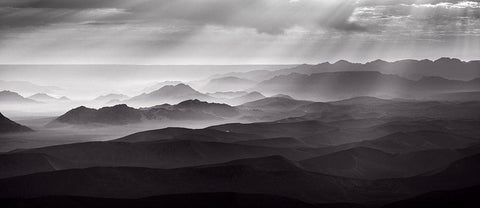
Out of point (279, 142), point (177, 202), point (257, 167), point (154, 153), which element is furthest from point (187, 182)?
point (279, 142)

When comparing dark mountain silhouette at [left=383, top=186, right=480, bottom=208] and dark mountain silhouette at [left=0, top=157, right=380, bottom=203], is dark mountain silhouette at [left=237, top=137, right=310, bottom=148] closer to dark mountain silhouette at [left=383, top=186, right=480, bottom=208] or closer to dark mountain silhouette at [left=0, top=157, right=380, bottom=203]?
dark mountain silhouette at [left=0, top=157, right=380, bottom=203]

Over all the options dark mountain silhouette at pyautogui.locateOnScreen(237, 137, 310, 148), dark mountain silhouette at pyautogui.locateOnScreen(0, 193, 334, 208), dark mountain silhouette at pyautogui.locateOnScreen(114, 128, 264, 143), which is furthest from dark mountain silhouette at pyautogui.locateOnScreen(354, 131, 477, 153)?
dark mountain silhouette at pyautogui.locateOnScreen(0, 193, 334, 208)

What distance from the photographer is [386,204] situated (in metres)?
63.3

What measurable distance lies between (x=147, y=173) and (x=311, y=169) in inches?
1148

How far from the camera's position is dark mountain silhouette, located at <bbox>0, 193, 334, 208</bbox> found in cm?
6288

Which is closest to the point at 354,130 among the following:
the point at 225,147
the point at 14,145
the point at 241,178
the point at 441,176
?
the point at 225,147

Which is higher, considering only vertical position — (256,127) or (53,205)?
(256,127)

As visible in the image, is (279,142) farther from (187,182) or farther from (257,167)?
(187,182)

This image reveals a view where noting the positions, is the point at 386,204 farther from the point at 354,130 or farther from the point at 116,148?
the point at 354,130

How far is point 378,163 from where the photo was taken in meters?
94.3

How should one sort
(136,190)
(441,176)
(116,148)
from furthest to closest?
(116,148), (441,176), (136,190)

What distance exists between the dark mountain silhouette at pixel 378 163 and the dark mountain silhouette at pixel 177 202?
23755 mm

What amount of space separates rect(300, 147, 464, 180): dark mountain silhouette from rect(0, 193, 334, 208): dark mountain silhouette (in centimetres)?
2375

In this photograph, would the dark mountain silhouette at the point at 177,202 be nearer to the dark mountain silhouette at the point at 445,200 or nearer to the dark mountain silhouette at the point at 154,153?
the dark mountain silhouette at the point at 445,200
